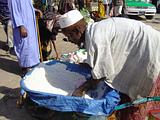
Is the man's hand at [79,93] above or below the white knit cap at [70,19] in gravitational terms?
below

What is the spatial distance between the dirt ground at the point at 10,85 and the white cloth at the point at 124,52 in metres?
1.82

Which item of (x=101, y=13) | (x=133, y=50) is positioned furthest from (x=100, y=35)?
(x=101, y=13)

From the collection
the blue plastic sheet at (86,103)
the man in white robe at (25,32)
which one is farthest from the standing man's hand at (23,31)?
the blue plastic sheet at (86,103)

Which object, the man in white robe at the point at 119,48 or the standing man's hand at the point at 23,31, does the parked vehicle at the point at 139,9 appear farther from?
the man in white robe at the point at 119,48

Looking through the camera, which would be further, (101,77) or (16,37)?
(16,37)

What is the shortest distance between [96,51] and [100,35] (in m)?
0.15

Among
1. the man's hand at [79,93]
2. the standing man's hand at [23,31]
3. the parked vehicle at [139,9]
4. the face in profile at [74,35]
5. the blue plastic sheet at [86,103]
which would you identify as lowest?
the parked vehicle at [139,9]

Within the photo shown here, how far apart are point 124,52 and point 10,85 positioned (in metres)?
3.08

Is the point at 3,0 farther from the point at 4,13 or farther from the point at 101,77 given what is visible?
the point at 101,77

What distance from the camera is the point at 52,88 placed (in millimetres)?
4402

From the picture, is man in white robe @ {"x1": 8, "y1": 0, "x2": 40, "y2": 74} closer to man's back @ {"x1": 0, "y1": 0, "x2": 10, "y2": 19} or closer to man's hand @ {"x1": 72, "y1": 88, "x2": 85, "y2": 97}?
man's back @ {"x1": 0, "y1": 0, "x2": 10, "y2": 19}

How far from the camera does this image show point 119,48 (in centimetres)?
361

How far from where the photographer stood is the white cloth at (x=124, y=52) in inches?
137

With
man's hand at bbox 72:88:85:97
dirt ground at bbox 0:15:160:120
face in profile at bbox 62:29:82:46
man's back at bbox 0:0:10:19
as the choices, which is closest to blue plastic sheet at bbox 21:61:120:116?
man's hand at bbox 72:88:85:97
